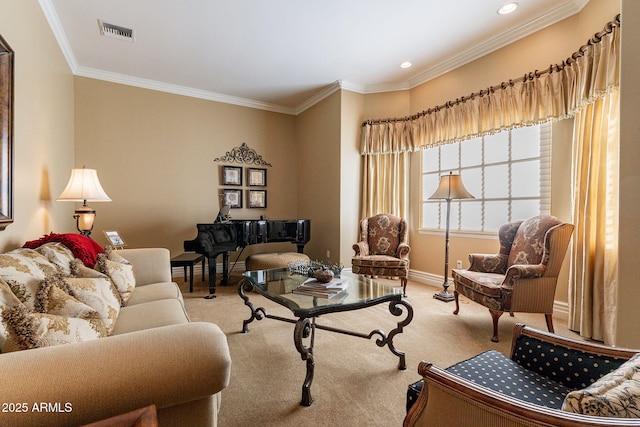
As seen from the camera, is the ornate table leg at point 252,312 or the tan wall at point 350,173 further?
the tan wall at point 350,173

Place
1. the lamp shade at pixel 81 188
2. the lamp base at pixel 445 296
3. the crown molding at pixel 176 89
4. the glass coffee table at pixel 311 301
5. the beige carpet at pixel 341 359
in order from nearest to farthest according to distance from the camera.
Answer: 1. the beige carpet at pixel 341 359
2. the glass coffee table at pixel 311 301
3. the lamp shade at pixel 81 188
4. the lamp base at pixel 445 296
5. the crown molding at pixel 176 89

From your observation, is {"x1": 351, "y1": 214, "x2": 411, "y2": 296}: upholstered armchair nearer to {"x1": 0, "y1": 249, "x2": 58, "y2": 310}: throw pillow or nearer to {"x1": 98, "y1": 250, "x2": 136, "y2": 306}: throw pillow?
{"x1": 98, "y1": 250, "x2": 136, "y2": 306}: throw pillow

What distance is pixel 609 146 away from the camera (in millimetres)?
2307

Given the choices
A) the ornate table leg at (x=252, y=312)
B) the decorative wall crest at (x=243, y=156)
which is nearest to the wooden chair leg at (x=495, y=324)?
the ornate table leg at (x=252, y=312)

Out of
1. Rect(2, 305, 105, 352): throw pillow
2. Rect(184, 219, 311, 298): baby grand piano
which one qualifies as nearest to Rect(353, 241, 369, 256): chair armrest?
Rect(184, 219, 311, 298): baby grand piano

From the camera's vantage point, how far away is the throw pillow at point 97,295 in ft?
4.59

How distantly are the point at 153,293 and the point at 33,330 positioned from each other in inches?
46.3

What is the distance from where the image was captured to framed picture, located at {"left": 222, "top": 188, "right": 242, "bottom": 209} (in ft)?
16.2

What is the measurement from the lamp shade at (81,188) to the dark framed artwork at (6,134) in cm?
82

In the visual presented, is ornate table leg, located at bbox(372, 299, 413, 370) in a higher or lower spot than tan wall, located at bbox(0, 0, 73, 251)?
lower

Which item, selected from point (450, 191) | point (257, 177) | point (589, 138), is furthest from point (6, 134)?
point (589, 138)

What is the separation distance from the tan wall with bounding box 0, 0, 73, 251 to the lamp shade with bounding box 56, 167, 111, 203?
0.20m

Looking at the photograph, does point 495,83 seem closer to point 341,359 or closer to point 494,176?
point 494,176

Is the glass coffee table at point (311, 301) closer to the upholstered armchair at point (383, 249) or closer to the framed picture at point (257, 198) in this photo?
the upholstered armchair at point (383, 249)
